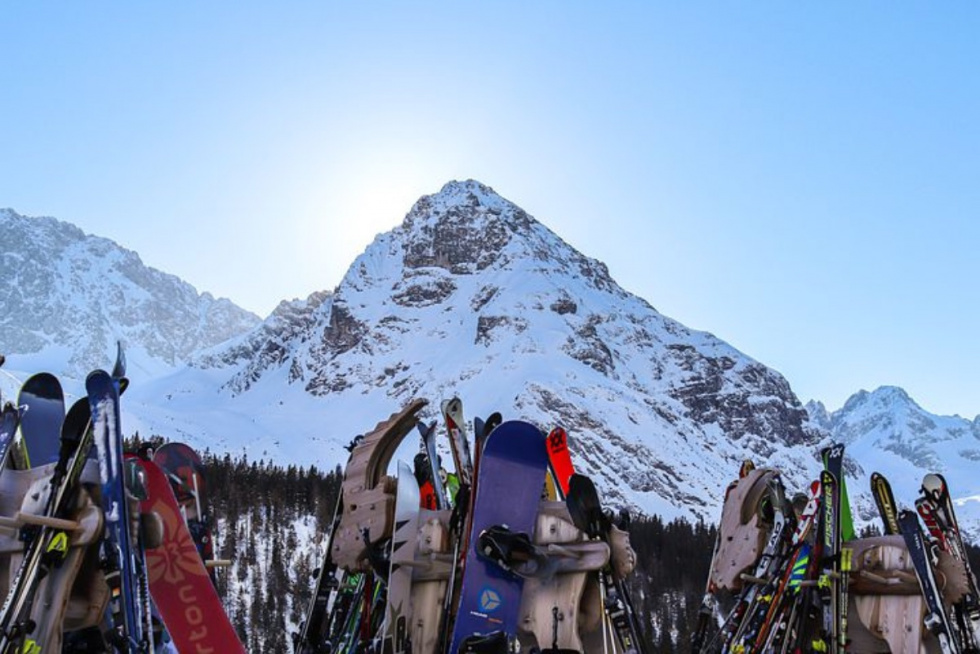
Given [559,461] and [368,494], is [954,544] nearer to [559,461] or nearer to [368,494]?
[559,461]

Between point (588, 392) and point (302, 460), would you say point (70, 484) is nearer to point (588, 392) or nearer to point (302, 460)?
point (302, 460)

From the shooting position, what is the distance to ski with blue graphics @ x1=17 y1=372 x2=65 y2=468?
6.68 metres

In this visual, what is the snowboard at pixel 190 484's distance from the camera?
9.34 meters

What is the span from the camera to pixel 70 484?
541 cm

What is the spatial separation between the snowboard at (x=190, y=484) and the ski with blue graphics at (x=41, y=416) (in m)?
2.42

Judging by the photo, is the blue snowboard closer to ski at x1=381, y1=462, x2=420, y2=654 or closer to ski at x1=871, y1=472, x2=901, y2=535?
ski at x1=381, y1=462, x2=420, y2=654

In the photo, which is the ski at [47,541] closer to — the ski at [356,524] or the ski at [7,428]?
the ski at [7,428]

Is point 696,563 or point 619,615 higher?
point 619,615

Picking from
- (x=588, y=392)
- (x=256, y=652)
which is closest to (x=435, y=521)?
(x=256, y=652)

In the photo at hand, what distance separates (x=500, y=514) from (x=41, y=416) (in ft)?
10.8

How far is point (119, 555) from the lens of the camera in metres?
5.25

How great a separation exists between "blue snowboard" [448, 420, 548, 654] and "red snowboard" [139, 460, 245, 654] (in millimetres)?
1603

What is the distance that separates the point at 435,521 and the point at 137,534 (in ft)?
9.33

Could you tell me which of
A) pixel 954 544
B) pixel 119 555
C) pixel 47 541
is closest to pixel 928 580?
pixel 954 544
